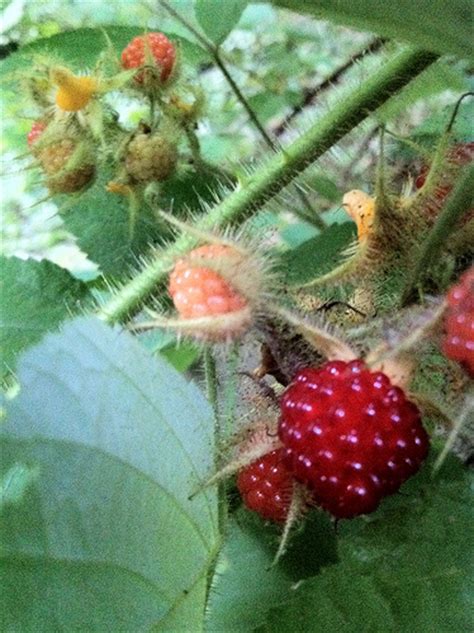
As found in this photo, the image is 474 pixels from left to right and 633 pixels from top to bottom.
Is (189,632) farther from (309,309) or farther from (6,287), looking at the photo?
(6,287)

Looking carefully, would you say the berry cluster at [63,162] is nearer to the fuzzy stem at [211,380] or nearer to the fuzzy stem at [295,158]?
the fuzzy stem at [295,158]

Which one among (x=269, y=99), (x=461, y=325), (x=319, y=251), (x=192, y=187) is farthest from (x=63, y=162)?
(x=269, y=99)

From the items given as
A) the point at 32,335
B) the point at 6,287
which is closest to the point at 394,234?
the point at 32,335

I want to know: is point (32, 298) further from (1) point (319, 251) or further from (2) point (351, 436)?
(2) point (351, 436)

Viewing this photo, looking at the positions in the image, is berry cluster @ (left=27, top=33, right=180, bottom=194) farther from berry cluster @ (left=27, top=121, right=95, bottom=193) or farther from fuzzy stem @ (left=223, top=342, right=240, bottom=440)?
fuzzy stem @ (left=223, top=342, right=240, bottom=440)

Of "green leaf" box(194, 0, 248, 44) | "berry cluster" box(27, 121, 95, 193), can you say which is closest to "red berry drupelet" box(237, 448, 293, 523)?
"berry cluster" box(27, 121, 95, 193)

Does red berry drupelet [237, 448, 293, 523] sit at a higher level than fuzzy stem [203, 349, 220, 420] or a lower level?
lower

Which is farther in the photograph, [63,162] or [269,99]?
[269,99]
